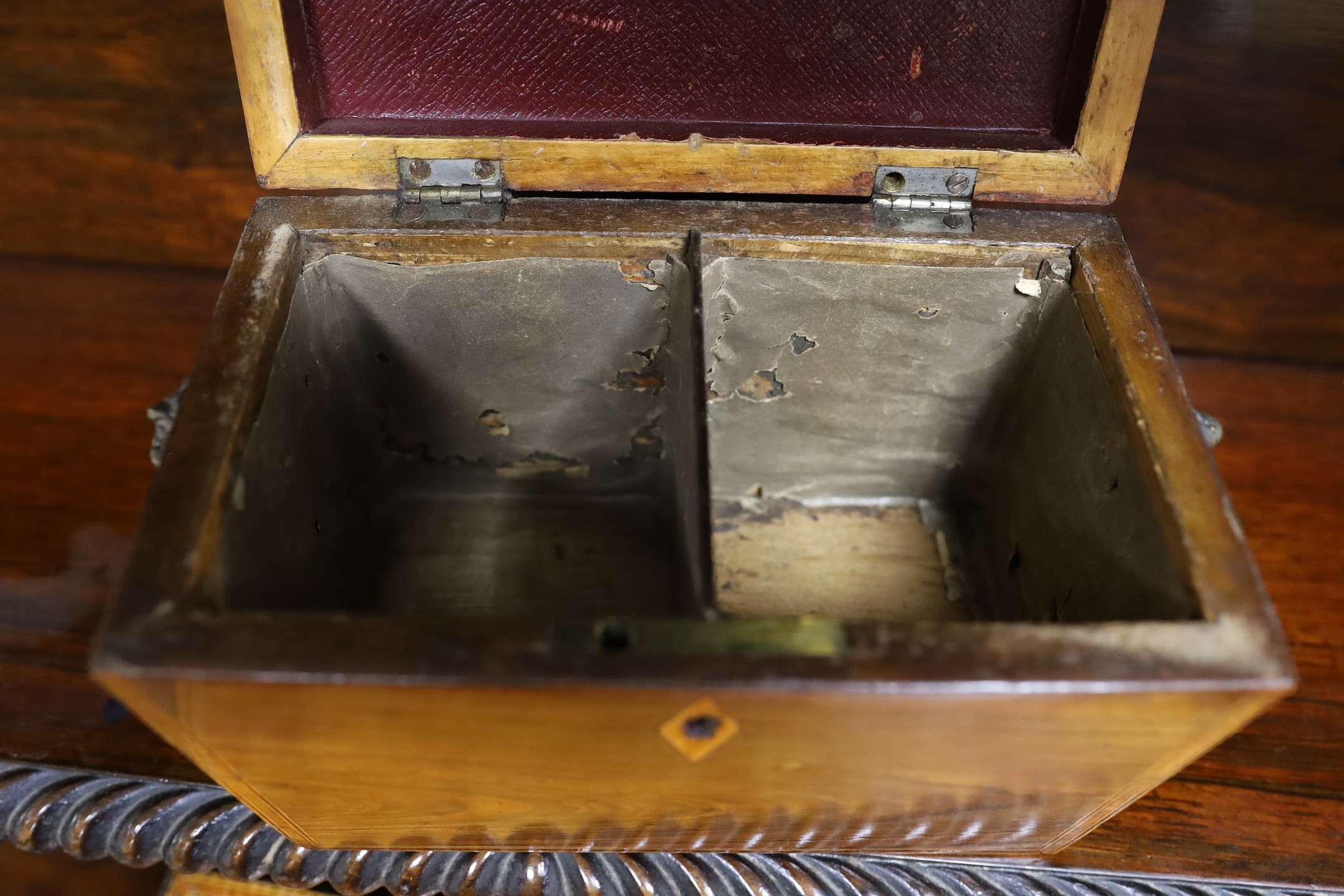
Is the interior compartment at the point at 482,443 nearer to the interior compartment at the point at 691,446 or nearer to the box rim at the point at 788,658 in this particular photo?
the interior compartment at the point at 691,446

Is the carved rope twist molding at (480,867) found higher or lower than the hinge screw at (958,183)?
lower

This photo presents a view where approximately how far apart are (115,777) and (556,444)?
59 cm

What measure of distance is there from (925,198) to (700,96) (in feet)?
0.84

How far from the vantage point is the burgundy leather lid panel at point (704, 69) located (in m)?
0.96

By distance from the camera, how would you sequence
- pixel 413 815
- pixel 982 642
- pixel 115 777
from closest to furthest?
pixel 982 642 → pixel 413 815 → pixel 115 777

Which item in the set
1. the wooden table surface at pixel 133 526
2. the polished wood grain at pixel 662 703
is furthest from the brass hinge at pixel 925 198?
the wooden table surface at pixel 133 526

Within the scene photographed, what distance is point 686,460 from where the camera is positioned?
1.01 meters

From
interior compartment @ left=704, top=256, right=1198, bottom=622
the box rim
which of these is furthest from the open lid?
the box rim

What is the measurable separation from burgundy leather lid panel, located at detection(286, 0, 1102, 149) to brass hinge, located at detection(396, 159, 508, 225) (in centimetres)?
3

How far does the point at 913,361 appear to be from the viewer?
1.12 m

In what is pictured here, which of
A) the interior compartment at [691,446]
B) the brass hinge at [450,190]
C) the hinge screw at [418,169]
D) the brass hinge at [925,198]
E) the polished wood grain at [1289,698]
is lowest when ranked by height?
the polished wood grain at [1289,698]

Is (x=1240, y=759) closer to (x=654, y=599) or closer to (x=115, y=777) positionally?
(x=654, y=599)

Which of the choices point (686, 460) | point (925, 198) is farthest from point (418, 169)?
point (925, 198)

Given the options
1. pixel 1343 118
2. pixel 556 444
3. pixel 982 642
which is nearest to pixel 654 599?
pixel 556 444
